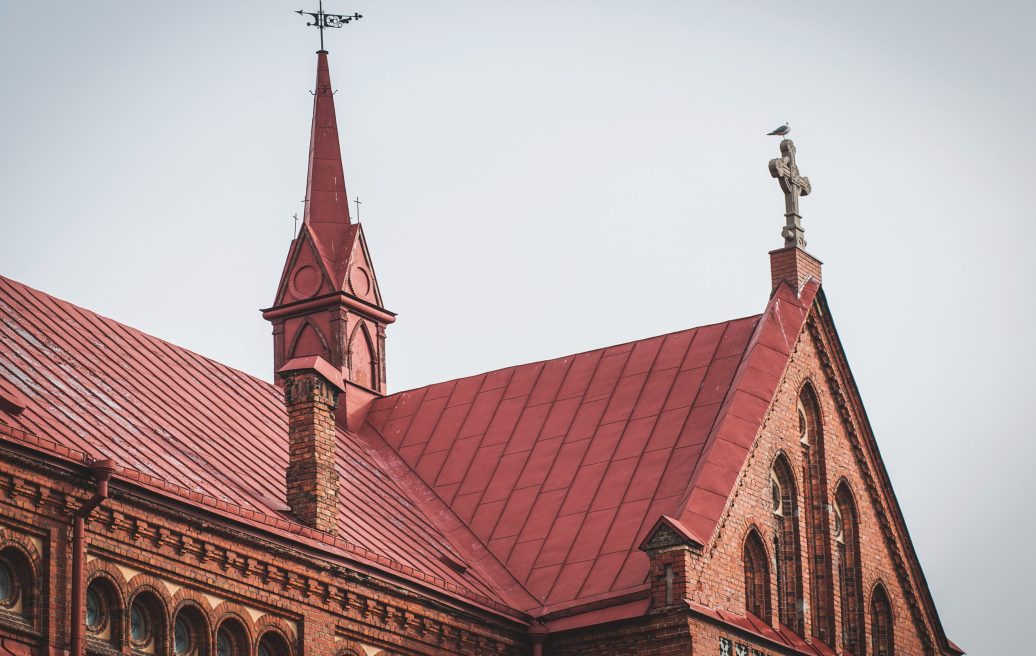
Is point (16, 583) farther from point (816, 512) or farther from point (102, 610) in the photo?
point (816, 512)

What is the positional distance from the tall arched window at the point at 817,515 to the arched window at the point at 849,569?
0.61 meters

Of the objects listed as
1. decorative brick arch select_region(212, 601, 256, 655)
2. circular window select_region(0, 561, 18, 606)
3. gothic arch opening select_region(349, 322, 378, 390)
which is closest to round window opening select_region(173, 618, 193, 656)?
decorative brick arch select_region(212, 601, 256, 655)

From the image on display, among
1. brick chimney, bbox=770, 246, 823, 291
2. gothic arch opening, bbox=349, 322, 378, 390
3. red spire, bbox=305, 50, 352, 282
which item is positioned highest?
red spire, bbox=305, 50, 352, 282

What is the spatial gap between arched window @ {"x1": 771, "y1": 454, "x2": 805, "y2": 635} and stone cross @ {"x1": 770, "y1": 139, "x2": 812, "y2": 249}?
4.66 m

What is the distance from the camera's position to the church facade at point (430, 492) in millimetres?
31297

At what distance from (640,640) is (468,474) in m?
7.35

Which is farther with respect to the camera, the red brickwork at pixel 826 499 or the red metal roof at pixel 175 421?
the red brickwork at pixel 826 499

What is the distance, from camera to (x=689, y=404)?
1645 inches

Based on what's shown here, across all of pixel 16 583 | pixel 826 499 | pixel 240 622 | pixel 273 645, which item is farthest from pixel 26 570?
pixel 826 499

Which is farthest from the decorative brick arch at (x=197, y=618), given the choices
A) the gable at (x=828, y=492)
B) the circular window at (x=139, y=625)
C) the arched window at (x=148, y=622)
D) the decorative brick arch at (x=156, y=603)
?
the gable at (x=828, y=492)

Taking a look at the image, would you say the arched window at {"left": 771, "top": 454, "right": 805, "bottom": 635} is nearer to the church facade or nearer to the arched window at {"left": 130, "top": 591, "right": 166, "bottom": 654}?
the church facade

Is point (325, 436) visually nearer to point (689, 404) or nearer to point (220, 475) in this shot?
point (220, 475)

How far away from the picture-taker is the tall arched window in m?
40.8

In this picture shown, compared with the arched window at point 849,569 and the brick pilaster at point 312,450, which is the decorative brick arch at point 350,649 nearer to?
the brick pilaster at point 312,450
